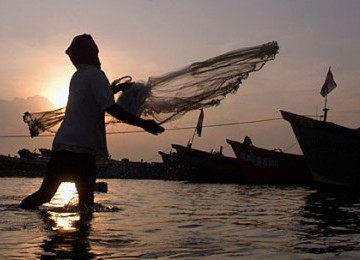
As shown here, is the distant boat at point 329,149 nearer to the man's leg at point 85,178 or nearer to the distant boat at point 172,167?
the man's leg at point 85,178

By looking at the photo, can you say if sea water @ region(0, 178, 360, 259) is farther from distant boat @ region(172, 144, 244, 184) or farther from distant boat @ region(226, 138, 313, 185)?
distant boat @ region(172, 144, 244, 184)

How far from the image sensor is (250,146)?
96.4 feet

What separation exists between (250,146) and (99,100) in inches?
940

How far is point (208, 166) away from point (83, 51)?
2814 centimetres

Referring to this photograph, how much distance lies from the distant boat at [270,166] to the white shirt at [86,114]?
23022 millimetres

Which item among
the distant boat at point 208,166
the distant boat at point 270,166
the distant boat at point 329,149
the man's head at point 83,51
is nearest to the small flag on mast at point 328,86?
the distant boat at point 329,149

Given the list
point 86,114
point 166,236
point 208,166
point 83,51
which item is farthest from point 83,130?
point 208,166

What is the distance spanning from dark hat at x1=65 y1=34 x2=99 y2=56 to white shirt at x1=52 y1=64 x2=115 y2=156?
24cm

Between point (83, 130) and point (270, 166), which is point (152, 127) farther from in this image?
point (270, 166)

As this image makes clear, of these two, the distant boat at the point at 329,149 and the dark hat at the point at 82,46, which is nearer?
the dark hat at the point at 82,46

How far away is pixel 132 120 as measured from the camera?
19.6ft

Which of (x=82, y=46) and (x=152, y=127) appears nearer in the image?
(x=152, y=127)

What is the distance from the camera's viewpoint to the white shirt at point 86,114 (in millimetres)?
6062

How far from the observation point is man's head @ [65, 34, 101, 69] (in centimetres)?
639
